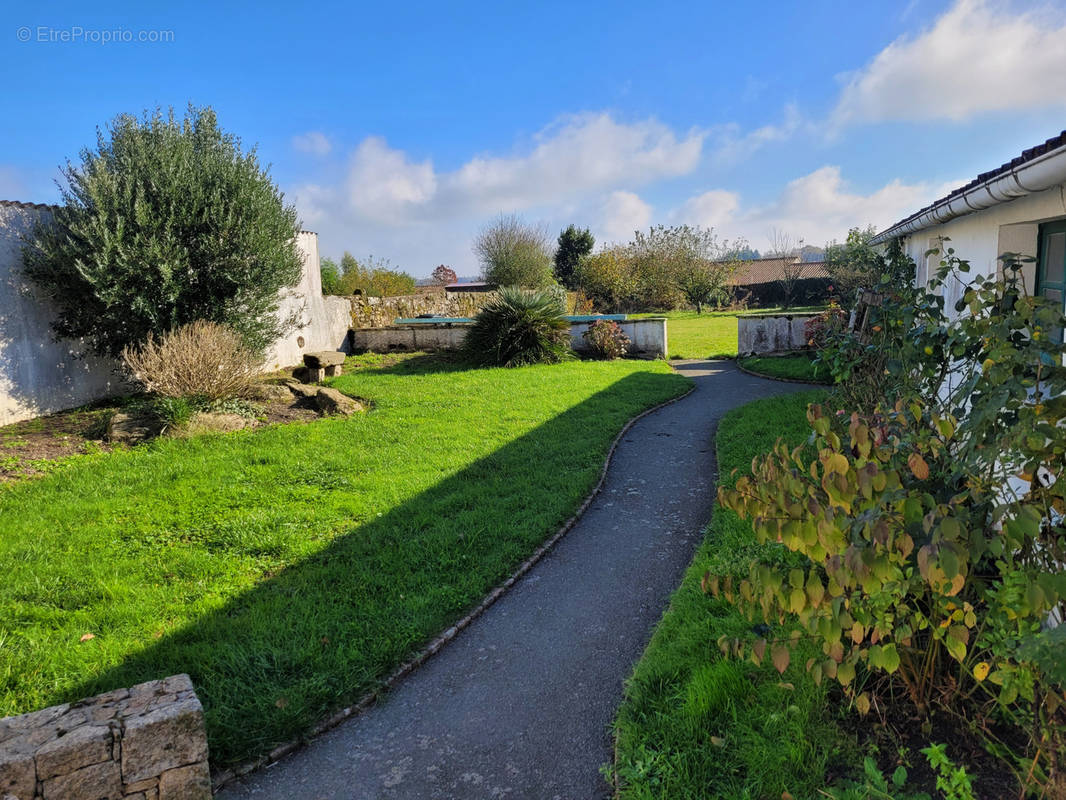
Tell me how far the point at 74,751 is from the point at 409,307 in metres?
18.3

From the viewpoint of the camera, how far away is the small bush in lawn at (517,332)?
47.2 ft

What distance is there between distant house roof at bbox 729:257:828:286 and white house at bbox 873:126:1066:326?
112 ft

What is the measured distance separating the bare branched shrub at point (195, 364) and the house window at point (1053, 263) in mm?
9413

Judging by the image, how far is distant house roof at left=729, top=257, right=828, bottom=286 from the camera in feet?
132

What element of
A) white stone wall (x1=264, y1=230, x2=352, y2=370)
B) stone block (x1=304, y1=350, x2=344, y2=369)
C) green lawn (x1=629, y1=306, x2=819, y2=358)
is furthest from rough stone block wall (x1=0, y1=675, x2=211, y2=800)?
green lawn (x1=629, y1=306, x2=819, y2=358)

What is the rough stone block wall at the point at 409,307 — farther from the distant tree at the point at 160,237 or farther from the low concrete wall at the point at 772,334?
the low concrete wall at the point at 772,334

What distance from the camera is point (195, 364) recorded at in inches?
348

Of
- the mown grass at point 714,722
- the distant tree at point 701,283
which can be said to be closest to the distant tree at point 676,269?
the distant tree at point 701,283

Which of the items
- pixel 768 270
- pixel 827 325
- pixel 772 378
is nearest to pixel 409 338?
pixel 772 378

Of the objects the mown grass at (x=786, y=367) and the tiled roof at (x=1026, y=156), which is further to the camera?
the mown grass at (x=786, y=367)

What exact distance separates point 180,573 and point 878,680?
443cm

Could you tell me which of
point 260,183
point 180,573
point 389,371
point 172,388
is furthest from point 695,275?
point 180,573

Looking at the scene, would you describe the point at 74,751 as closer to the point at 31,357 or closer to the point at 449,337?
the point at 31,357

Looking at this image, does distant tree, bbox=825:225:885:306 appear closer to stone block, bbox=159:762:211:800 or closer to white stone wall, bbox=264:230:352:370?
stone block, bbox=159:762:211:800
